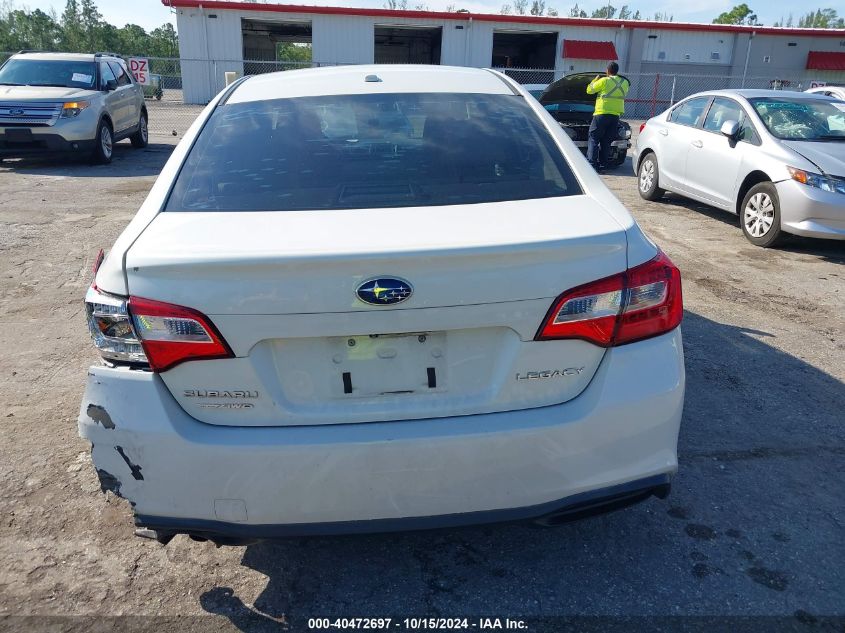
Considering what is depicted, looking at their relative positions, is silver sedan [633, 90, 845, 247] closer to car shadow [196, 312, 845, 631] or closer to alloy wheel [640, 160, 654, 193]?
alloy wheel [640, 160, 654, 193]

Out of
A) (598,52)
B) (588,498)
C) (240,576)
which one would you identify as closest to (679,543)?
(588,498)

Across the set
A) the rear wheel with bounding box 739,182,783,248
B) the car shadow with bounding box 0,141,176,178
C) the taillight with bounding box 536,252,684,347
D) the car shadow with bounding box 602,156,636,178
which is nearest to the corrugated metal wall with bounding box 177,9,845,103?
the car shadow with bounding box 0,141,176,178

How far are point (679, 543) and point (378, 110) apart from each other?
2.24 meters

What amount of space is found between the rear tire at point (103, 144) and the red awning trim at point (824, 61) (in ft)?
120

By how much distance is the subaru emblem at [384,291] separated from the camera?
1972mm

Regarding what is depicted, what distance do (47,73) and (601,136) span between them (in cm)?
1045

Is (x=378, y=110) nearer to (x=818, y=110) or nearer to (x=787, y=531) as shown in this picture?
(x=787, y=531)

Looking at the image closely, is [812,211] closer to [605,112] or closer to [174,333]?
[605,112]

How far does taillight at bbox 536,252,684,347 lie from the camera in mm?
2082

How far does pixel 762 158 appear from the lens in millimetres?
7434

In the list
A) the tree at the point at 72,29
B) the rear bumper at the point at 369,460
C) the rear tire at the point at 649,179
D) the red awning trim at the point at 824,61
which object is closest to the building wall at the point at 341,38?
the red awning trim at the point at 824,61

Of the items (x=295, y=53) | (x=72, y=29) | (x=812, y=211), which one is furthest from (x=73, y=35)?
(x=812, y=211)

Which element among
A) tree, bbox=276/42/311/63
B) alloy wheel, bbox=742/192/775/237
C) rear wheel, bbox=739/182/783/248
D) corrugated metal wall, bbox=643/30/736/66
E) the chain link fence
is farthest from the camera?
tree, bbox=276/42/311/63

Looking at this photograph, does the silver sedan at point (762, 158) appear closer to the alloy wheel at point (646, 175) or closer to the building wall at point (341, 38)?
the alloy wheel at point (646, 175)
